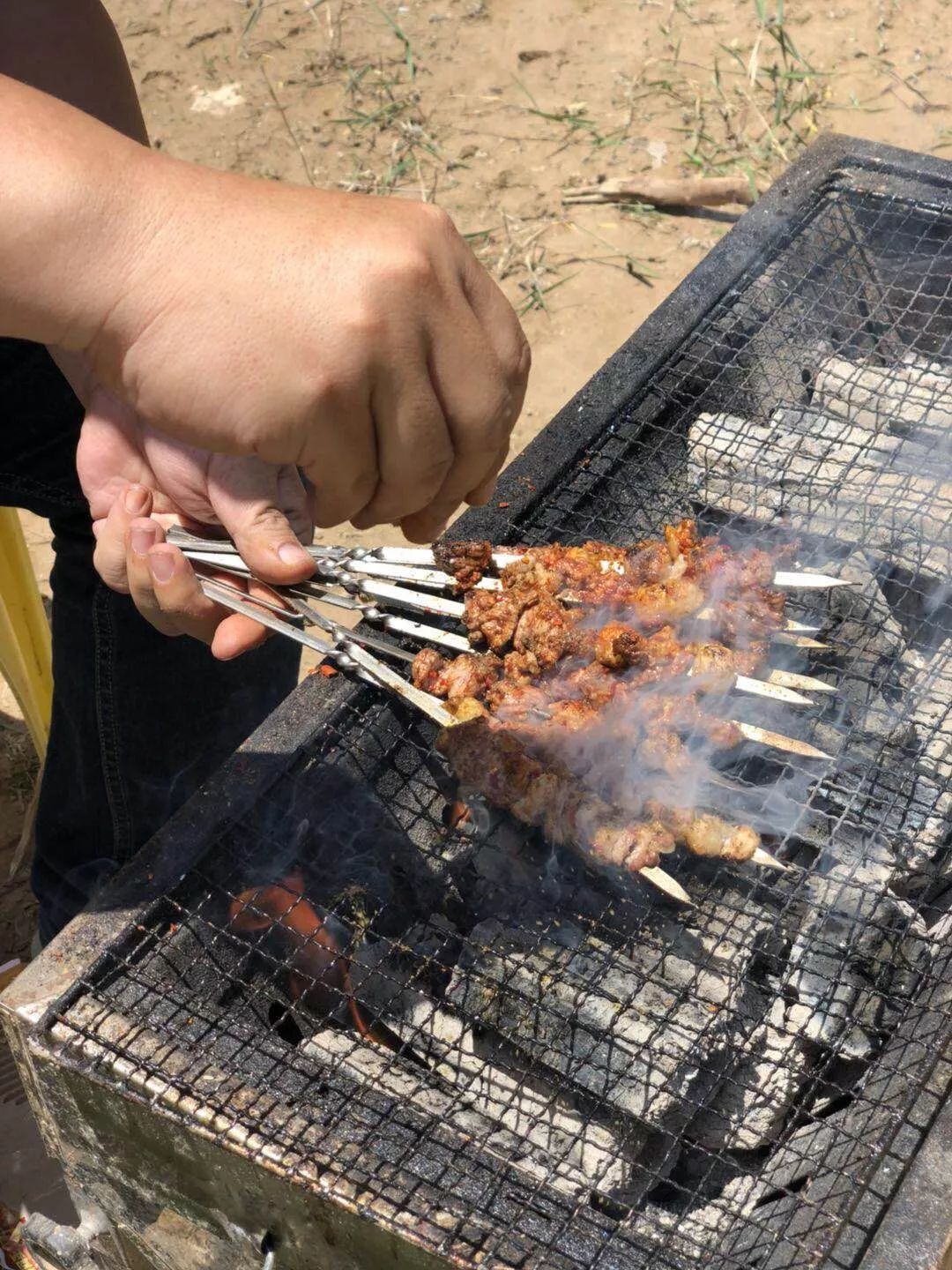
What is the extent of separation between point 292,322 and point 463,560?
97 centimetres

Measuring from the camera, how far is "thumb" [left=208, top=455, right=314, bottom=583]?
96.0 inches

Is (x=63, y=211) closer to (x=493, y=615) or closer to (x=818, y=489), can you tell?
(x=493, y=615)

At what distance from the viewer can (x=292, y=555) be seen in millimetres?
2432

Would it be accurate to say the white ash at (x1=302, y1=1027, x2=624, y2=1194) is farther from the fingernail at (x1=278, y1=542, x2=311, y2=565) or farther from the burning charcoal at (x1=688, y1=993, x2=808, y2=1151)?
the fingernail at (x1=278, y1=542, x2=311, y2=565)

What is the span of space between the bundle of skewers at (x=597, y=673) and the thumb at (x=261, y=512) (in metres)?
0.18

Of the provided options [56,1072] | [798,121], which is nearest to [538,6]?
[798,121]

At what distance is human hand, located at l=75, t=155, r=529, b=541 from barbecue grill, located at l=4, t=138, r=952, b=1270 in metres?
1.06

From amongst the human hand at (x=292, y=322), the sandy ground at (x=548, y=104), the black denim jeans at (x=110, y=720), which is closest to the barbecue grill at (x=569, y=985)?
the black denim jeans at (x=110, y=720)

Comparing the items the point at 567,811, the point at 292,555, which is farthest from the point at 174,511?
the point at 567,811

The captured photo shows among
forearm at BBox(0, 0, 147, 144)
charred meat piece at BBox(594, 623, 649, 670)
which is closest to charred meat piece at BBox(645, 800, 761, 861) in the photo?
charred meat piece at BBox(594, 623, 649, 670)

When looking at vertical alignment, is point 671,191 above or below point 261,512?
below

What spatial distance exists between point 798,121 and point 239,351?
21.4ft

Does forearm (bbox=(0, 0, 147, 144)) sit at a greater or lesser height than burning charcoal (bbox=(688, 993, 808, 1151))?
greater

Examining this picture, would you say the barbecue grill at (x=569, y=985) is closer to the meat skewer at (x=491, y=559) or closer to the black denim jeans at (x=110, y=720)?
the meat skewer at (x=491, y=559)
